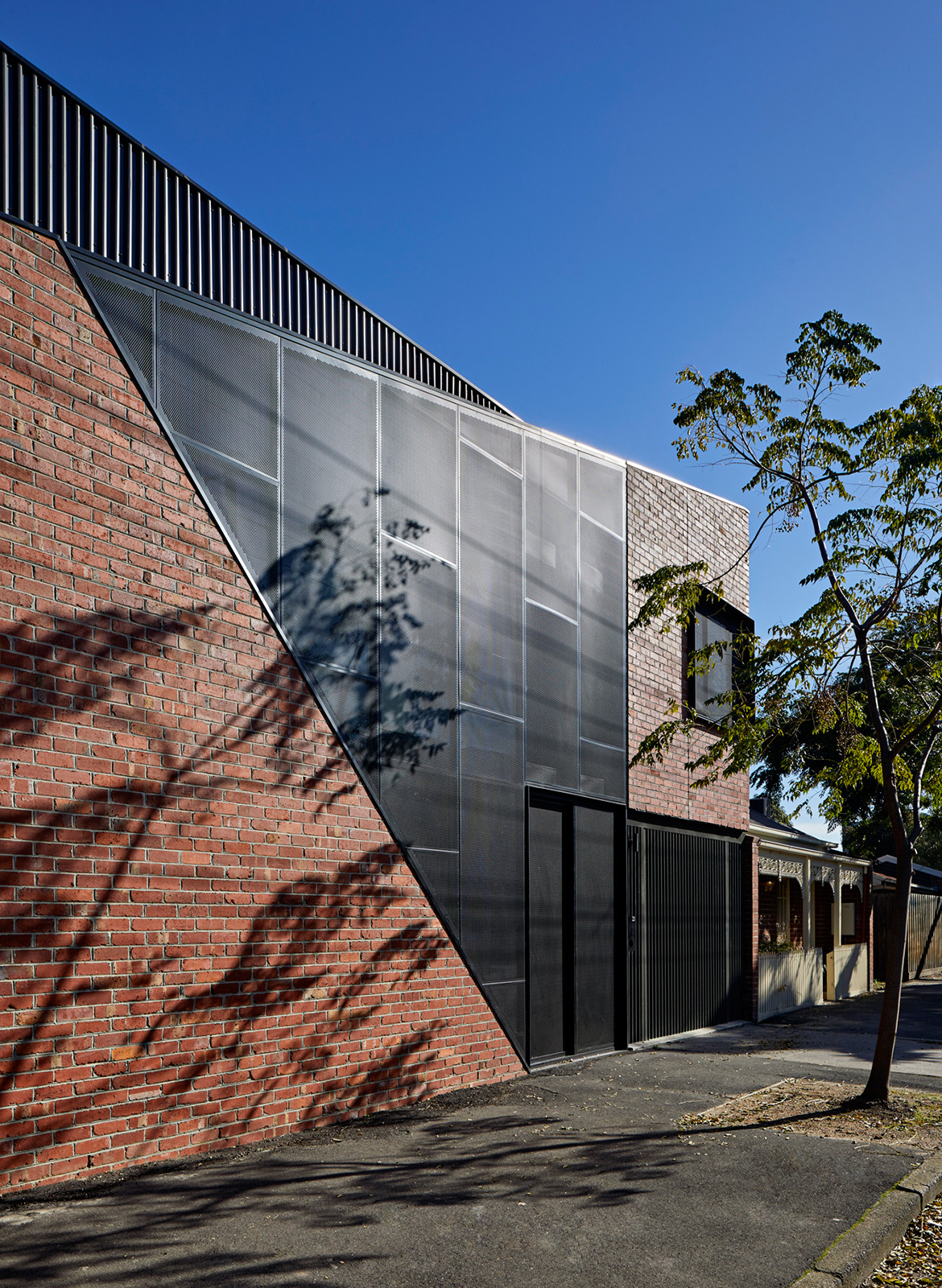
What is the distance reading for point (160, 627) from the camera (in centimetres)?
671

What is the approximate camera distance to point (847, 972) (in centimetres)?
2080

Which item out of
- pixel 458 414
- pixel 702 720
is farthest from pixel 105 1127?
pixel 702 720

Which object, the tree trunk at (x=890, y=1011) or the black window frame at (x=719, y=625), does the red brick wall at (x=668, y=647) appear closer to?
the black window frame at (x=719, y=625)

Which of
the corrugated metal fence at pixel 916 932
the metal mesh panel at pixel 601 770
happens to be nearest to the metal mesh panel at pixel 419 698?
the metal mesh panel at pixel 601 770

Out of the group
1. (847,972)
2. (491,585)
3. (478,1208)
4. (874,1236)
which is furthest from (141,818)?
(847,972)

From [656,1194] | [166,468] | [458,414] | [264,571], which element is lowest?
[656,1194]

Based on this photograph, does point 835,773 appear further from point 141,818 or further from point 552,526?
point 141,818

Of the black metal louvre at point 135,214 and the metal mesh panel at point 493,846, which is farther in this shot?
the metal mesh panel at point 493,846

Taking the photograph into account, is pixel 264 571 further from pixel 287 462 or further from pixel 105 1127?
pixel 105 1127

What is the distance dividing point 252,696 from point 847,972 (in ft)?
55.7

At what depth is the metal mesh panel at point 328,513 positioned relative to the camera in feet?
26.0

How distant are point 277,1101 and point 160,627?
320 cm

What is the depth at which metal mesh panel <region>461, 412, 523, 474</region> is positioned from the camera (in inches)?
396

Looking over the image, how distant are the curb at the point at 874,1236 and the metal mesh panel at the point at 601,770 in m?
5.28
